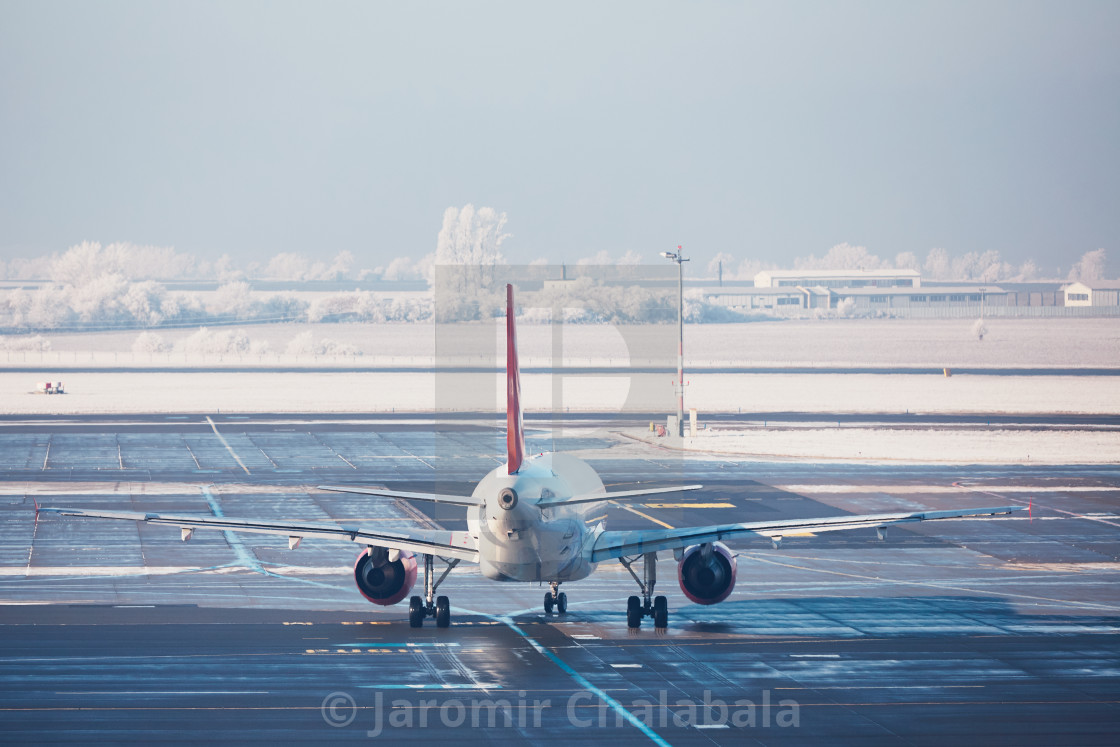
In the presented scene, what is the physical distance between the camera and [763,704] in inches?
1098

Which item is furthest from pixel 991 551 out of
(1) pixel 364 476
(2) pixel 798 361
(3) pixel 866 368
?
(2) pixel 798 361

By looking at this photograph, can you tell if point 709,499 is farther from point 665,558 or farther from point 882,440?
point 882,440

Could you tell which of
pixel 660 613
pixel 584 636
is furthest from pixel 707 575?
pixel 584 636

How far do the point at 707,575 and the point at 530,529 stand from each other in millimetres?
6637

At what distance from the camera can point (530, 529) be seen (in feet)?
102

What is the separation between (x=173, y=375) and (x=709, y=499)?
356 feet

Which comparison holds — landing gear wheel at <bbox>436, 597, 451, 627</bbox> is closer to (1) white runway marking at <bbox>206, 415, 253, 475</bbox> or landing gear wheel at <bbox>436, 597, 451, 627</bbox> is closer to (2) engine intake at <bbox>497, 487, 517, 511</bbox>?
(2) engine intake at <bbox>497, 487, 517, 511</bbox>

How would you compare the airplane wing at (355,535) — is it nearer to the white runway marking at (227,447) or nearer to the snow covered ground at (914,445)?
the white runway marking at (227,447)

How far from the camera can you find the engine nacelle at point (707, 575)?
3506 centimetres

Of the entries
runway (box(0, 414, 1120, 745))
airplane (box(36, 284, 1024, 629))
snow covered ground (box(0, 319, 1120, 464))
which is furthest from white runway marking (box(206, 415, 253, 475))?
airplane (box(36, 284, 1024, 629))

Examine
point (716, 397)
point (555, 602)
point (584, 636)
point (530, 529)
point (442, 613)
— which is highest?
point (530, 529)

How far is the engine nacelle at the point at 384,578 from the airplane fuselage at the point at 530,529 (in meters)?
2.80

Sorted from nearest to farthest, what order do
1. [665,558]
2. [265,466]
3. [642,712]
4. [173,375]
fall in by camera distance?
[642,712] → [665,558] → [265,466] → [173,375]

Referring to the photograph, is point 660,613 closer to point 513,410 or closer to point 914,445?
point 513,410
